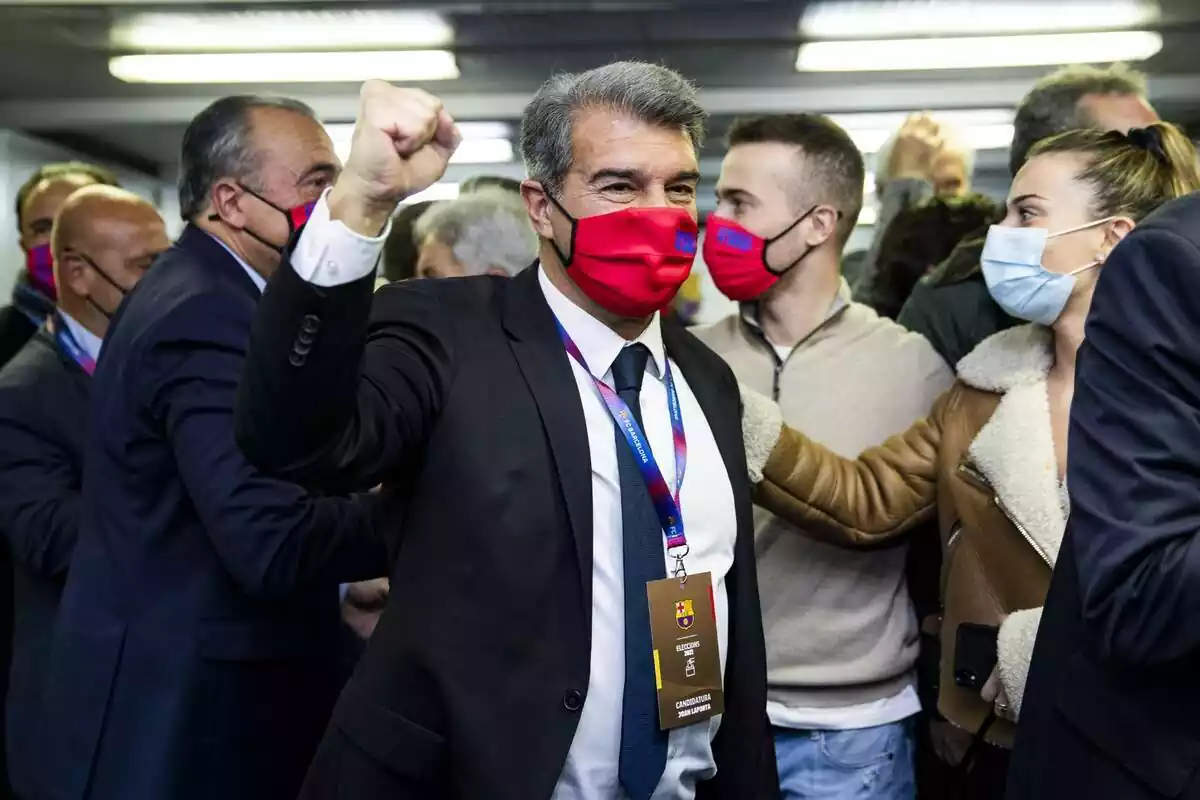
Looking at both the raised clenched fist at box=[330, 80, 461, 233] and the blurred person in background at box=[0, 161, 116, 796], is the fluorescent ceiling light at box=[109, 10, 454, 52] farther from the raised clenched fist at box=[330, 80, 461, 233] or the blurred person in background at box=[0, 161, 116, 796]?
the raised clenched fist at box=[330, 80, 461, 233]

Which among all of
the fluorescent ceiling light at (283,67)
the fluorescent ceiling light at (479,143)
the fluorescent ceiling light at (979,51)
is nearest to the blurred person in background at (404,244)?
the fluorescent ceiling light at (283,67)

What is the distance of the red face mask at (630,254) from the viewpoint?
5.04ft

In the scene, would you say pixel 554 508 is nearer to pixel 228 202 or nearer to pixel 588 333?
pixel 588 333

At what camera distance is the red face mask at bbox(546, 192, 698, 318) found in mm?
1537

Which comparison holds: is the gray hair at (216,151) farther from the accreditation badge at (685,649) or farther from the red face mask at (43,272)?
the red face mask at (43,272)

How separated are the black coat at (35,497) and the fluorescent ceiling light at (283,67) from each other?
4.70 metres

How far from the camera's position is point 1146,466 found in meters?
1.11

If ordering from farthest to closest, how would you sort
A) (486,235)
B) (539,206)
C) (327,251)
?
(486,235), (539,206), (327,251)

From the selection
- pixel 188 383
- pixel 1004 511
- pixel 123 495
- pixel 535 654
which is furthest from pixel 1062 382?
pixel 123 495

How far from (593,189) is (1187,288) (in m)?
0.79

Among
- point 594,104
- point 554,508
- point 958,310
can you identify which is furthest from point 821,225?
point 554,508

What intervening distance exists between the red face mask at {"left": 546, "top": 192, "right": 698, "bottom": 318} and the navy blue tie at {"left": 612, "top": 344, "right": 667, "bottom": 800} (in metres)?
0.23

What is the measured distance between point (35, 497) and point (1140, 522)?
240 centimetres

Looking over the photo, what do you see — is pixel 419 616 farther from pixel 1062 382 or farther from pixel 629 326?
pixel 1062 382
